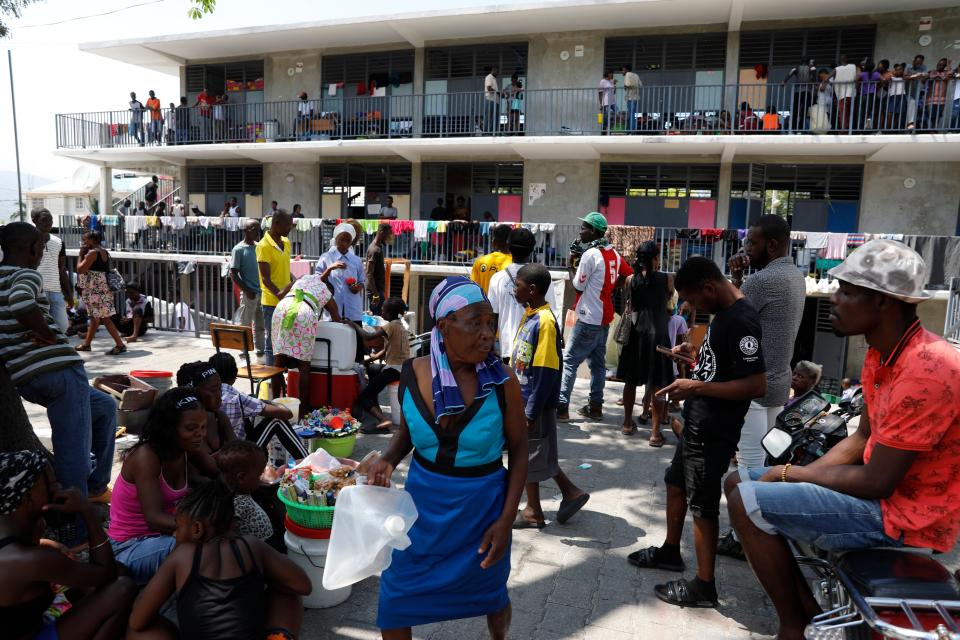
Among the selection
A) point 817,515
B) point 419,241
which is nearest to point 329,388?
point 817,515

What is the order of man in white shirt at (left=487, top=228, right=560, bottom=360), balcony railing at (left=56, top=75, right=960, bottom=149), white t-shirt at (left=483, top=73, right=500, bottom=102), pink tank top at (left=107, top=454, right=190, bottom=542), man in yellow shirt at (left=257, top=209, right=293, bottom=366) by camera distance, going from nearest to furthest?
pink tank top at (left=107, top=454, right=190, bottom=542)
man in white shirt at (left=487, top=228, right=560, bottom=360)
man in yellow shirt at (left=257, top=209, right=293, bottom=366)
balcony railing at (left=56, top=75, right=960, bottom=149)
white t-shirt at (left=483, top=73, right=500, bottom=102)

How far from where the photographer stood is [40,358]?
3.75 meters

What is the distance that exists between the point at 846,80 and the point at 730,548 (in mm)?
12501

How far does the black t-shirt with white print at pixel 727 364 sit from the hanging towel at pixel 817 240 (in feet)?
35.2

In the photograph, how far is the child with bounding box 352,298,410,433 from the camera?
6.38 metres

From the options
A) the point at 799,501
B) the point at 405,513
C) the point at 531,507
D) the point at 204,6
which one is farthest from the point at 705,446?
the point at 204,6

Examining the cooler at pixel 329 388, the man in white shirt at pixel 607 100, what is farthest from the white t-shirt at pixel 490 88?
the cooler at pixel 329 388

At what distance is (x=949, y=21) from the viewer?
13188 millimetres

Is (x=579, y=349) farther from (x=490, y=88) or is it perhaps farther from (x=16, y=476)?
(x=490, y=88)

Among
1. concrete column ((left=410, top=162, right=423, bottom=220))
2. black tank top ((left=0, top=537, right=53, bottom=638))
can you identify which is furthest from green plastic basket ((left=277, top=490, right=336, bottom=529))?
concrete column ((left=410, top=162, right=423, bottom=220))

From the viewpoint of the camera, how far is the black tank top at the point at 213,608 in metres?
2.38

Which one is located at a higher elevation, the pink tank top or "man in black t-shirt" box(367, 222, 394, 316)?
"man in black t-shirt" box(367, 222, 394, 316)

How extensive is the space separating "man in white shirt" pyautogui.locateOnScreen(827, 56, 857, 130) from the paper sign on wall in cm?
653

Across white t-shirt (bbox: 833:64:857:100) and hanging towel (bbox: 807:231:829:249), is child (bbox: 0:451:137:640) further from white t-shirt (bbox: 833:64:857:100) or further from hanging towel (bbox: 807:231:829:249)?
white t-shirt (bbox: 833:64:857:100)
